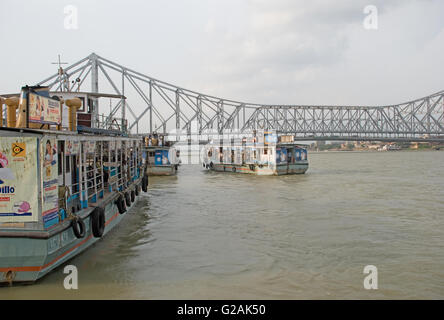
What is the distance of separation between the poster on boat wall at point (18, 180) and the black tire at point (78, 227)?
911mm

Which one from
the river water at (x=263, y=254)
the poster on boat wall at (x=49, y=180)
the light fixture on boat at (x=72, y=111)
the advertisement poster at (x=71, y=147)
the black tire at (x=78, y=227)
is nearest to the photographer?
the poster on boat wall at (x=49, y=180)

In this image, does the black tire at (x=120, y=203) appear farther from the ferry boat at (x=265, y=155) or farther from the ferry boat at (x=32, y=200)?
the ferry boat at (x=265, y=155)

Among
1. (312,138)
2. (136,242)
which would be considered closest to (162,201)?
(136,242)

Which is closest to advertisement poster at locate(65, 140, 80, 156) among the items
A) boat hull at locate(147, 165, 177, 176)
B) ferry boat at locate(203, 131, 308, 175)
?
ferry boat at locate(203, 131, 308, 175)

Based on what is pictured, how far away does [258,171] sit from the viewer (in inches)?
1211

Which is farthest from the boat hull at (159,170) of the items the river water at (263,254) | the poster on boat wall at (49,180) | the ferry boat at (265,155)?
the poster on boat wall at (49,180)

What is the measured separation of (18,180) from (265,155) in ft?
82.1

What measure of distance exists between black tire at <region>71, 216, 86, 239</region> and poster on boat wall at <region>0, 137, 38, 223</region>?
2.99ft

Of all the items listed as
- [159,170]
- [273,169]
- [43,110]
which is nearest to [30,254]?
[43,110]

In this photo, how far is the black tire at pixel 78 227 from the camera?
7.40 m

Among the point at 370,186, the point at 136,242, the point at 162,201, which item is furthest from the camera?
the point at 370,186
